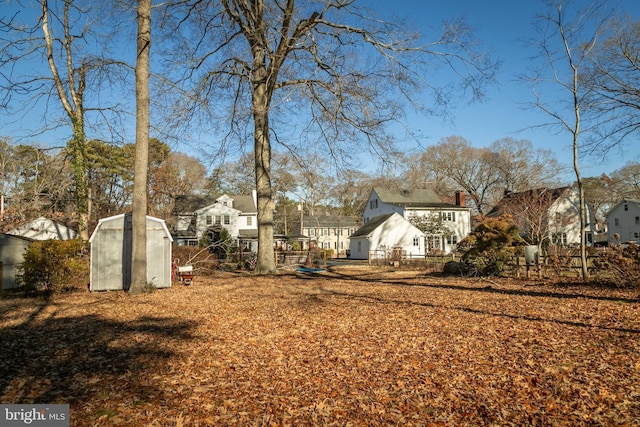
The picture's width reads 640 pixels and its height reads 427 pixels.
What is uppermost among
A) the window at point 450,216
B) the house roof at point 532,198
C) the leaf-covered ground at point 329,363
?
the house roof at point 532,198

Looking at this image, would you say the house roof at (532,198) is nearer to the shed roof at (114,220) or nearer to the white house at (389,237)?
the white house at (389,237)

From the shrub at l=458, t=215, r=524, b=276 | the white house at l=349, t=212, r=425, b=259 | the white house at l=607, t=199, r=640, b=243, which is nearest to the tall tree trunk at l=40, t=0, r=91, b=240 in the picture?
the shrub at l=458, t=215, r=524, b=276

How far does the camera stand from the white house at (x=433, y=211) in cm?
4591

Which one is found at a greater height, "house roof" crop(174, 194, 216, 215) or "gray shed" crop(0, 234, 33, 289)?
"house roof" crop(174, 194, 216, 215)

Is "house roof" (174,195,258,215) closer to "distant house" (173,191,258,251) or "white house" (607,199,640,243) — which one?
"distant house" (173,191,258,251)

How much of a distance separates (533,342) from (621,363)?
1.33 meters

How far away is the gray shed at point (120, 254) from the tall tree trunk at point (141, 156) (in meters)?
1.58

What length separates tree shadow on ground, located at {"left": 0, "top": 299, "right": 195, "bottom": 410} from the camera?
190 inches

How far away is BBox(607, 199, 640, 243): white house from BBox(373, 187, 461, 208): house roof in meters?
21.4

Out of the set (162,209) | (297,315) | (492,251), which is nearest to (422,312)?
(297,315)

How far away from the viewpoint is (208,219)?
43969 mm

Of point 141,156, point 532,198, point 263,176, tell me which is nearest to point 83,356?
point 141,156

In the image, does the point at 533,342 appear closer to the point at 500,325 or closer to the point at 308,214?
the point at 500,325

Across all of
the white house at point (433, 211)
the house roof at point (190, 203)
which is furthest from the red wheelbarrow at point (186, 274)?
the white house at point (433, 211)
